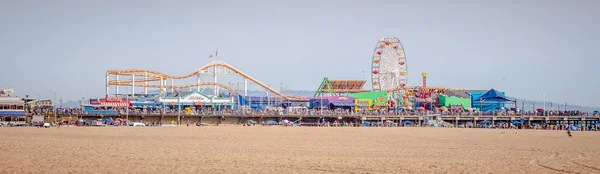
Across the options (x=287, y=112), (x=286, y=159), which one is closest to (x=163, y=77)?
(x=287, y=112)

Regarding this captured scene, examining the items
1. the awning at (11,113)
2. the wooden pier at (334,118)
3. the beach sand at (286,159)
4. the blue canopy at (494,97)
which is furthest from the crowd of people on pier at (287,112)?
the beach sand at (286,159)

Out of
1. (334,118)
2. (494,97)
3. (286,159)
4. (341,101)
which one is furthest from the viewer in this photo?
(494,97)

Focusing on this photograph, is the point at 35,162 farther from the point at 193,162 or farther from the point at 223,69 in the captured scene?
the point at 223,69

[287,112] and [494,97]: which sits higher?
[494,97]

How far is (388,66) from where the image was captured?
227 ft

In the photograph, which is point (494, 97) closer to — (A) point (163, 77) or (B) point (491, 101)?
(B) point (491, 101)

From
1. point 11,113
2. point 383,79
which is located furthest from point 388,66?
point 11,113

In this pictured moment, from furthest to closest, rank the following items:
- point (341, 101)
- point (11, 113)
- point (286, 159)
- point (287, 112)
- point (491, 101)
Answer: point (491, 101) → point (341, 101) → point (287, 112) → point (11, 113) → point (286, 159)

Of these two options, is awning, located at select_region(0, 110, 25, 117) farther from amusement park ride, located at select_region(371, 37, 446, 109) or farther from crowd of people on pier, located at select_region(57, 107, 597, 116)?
amusement park ride, located at select_region(371, 37, 446, 109)

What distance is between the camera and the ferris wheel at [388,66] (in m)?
68.1

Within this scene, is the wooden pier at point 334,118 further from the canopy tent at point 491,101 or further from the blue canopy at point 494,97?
the canopy tent at point 491,101

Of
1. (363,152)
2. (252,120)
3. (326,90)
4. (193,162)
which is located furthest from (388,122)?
(193,162)

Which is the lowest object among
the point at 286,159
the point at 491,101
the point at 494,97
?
the point at 286,159

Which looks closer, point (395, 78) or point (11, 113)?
point (11, 113)
